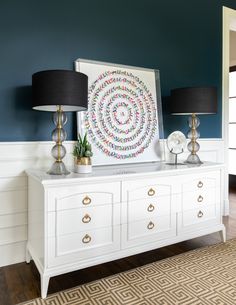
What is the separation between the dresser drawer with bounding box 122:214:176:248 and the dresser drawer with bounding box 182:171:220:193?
0.26 metres

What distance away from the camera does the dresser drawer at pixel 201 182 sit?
219cm

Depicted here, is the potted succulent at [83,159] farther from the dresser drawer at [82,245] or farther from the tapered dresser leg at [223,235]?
the tapered dresser leg at [223,235]

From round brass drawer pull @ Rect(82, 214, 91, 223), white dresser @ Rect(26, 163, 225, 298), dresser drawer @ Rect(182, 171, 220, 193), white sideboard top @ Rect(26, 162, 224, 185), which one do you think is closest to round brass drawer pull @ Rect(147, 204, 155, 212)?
white dresser @ Rect(26, 163, 225, 298)

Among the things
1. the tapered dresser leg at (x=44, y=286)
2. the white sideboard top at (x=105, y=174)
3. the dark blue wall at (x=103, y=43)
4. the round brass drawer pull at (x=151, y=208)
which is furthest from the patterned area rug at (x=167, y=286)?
the dark blue wall at (x=103, y=43)

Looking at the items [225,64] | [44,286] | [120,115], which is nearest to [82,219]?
[44,286]

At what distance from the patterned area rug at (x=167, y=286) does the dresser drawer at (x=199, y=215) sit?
11.4 inches

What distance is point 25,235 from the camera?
6.74ft

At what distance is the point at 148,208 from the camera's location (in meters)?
1.97

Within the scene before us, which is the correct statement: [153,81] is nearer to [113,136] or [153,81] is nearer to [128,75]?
[128,75]

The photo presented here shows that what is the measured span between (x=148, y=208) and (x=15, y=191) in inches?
38.5

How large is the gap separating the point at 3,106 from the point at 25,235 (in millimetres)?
963

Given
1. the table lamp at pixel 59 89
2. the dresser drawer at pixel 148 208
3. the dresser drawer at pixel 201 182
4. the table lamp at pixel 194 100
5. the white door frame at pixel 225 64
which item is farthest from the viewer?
the white door frame at pixel 225 64

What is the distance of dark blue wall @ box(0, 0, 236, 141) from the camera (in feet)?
6.47

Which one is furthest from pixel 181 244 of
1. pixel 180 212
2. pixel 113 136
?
pixel 113 136
